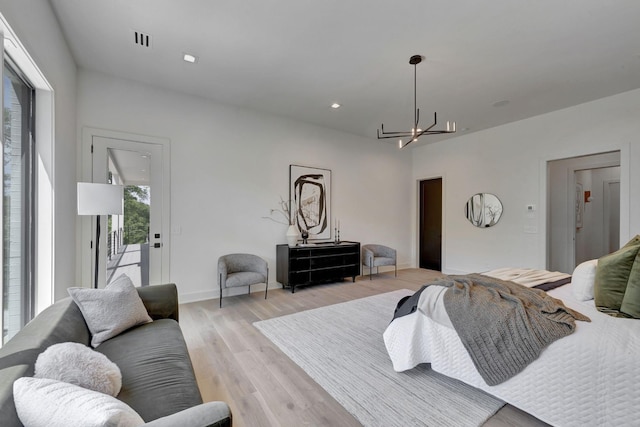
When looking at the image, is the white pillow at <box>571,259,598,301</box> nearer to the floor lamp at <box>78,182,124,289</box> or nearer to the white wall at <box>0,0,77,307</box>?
the floor lamp at <box>78,182,124,289</box>

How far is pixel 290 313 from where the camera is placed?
3.60 metres

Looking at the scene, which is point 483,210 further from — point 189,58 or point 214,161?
point 189,58

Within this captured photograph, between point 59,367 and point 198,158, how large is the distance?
349 cm

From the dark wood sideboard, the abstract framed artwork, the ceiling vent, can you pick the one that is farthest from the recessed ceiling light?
the dark wood sideboard

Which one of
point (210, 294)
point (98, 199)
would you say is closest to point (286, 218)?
point (210, 294)

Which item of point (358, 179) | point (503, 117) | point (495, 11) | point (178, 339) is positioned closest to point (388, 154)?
point (358, 179)

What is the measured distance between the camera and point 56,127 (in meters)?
2.50

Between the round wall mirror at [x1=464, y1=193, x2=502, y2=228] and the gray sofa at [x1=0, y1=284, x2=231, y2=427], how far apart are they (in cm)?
560

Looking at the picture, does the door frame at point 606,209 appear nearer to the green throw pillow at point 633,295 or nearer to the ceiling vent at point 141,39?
the green throw pillow at point 633,295

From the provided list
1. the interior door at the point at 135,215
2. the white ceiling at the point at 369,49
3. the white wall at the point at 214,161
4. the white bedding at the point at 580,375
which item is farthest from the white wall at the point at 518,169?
the interior door at the point at 135,215

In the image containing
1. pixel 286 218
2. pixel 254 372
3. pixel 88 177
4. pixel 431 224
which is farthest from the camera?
pixel 431 224

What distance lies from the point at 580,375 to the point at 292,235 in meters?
3.79

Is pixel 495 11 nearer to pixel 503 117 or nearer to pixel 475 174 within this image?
pixel 503 117

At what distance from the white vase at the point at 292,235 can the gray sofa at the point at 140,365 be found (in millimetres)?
2738
